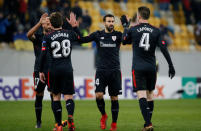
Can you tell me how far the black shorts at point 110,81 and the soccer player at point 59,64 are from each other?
101 cm

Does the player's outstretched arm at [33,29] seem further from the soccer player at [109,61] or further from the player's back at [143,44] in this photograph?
the player's back at [143,44]

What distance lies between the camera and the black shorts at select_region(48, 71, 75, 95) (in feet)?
31.6

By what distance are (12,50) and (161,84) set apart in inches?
261

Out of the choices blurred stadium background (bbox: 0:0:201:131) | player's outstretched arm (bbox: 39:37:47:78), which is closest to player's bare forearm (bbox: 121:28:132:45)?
player's outstretched arm (bbox: 39:37:47:78)

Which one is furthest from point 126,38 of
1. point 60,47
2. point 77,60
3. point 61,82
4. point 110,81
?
point 77,60

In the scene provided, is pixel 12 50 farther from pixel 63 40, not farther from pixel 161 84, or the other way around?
pixel 63 40

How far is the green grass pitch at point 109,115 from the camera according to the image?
35.3ft

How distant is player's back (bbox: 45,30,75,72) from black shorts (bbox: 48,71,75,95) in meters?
0.10

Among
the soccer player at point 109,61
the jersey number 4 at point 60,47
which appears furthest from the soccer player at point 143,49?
the jersey number 4 at point 60,47

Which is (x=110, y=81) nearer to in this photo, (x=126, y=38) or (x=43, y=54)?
(x=126, y=38)

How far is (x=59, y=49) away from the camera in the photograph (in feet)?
31.3

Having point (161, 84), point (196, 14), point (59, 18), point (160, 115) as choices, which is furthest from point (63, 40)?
point (196, 14)

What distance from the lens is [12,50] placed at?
20078 millimetres

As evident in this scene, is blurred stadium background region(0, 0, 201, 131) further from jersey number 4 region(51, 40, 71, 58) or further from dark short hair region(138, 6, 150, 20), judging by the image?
dark short hair region(138, 6, 150, 20)
